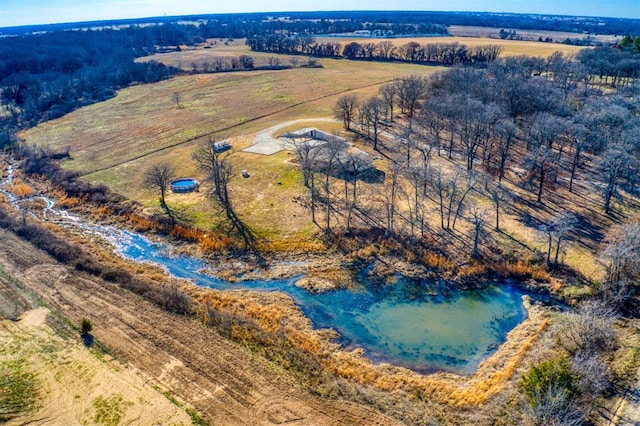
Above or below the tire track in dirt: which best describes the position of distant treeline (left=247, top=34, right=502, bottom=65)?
above

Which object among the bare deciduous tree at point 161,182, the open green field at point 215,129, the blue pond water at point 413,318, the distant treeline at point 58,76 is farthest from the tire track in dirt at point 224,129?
the distant treeline at point 58,76

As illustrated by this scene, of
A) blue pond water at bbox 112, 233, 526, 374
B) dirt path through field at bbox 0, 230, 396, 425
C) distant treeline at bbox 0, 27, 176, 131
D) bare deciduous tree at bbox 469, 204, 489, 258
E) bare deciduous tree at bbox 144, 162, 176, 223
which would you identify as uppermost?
distant treeline at bbox 0, 27, 176, 131

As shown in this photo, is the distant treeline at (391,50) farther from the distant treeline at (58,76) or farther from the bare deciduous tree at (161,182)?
the bare deciduous tree at (161,182)

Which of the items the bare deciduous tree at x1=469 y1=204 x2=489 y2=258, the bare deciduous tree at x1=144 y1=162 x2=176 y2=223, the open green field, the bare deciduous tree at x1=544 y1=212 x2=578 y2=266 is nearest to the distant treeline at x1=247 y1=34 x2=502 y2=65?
the open green field

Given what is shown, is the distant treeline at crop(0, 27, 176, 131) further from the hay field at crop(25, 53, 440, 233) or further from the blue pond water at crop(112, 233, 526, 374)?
the blue pond water at crop(112, 233, 526, 374)

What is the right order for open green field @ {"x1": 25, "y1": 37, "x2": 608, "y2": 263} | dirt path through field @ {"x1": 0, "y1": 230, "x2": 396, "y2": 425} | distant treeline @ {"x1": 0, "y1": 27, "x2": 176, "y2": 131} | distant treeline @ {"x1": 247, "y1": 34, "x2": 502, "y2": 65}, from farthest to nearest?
distant treeline @ {"x1": 247, "y1": 34, "x2": 502, "y2": 65}
distant treeline @ {"x1": 0, "y1": 27, "x2": 176, "y2": 131}
open green field @ {"x1": 25, "y1": 37, "x2": 608, "y2": 263}
dirt path through field @ {"x1": 0, "y1": 230, "x2": 396, "y2": 425}

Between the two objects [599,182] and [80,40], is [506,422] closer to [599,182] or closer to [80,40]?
[599,182]

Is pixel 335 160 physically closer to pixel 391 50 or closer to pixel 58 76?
pixel 58 76
